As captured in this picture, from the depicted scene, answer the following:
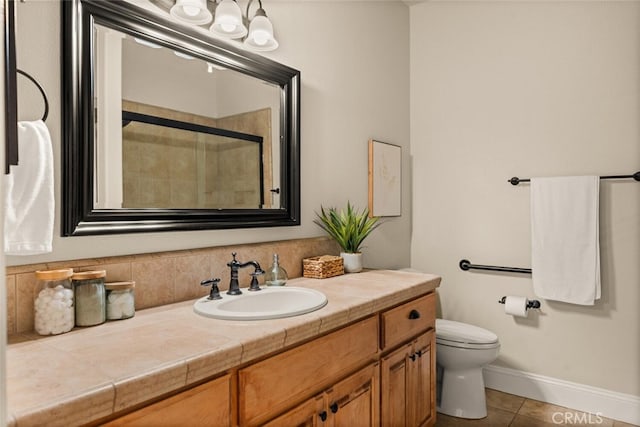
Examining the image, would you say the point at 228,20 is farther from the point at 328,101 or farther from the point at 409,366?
the point at 409,366

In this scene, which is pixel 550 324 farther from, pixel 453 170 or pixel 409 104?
pixel 409 104

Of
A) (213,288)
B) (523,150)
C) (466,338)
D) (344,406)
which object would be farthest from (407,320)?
(523,150)

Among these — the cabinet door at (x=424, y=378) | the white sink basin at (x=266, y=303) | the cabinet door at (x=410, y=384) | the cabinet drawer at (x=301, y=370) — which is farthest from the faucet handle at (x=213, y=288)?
the cabinet door at (x=424, y=378)

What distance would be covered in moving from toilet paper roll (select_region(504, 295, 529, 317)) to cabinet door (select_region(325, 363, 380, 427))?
1308mm

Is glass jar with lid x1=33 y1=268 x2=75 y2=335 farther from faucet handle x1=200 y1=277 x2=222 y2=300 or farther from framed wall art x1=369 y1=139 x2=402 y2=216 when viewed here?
framed wall art x1=369 y1=139 x2=402 y2=216

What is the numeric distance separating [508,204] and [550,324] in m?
0.76

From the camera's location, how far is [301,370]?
4.13ft

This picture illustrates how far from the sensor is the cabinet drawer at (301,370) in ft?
3.61

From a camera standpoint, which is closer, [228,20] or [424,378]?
[228,20]

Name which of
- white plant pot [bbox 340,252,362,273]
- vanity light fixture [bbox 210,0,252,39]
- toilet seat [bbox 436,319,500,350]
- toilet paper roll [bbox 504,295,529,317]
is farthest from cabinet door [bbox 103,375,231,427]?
toilet paper roll [bbox 504,295,529,317]

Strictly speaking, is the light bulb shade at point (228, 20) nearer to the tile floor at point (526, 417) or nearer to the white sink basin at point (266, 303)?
the white sink basin at point (266, 303)

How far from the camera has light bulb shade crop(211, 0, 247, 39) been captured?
1.66 metres

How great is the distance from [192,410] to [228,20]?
4.59 feet

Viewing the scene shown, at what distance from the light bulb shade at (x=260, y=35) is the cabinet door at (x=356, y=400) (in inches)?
54.3
